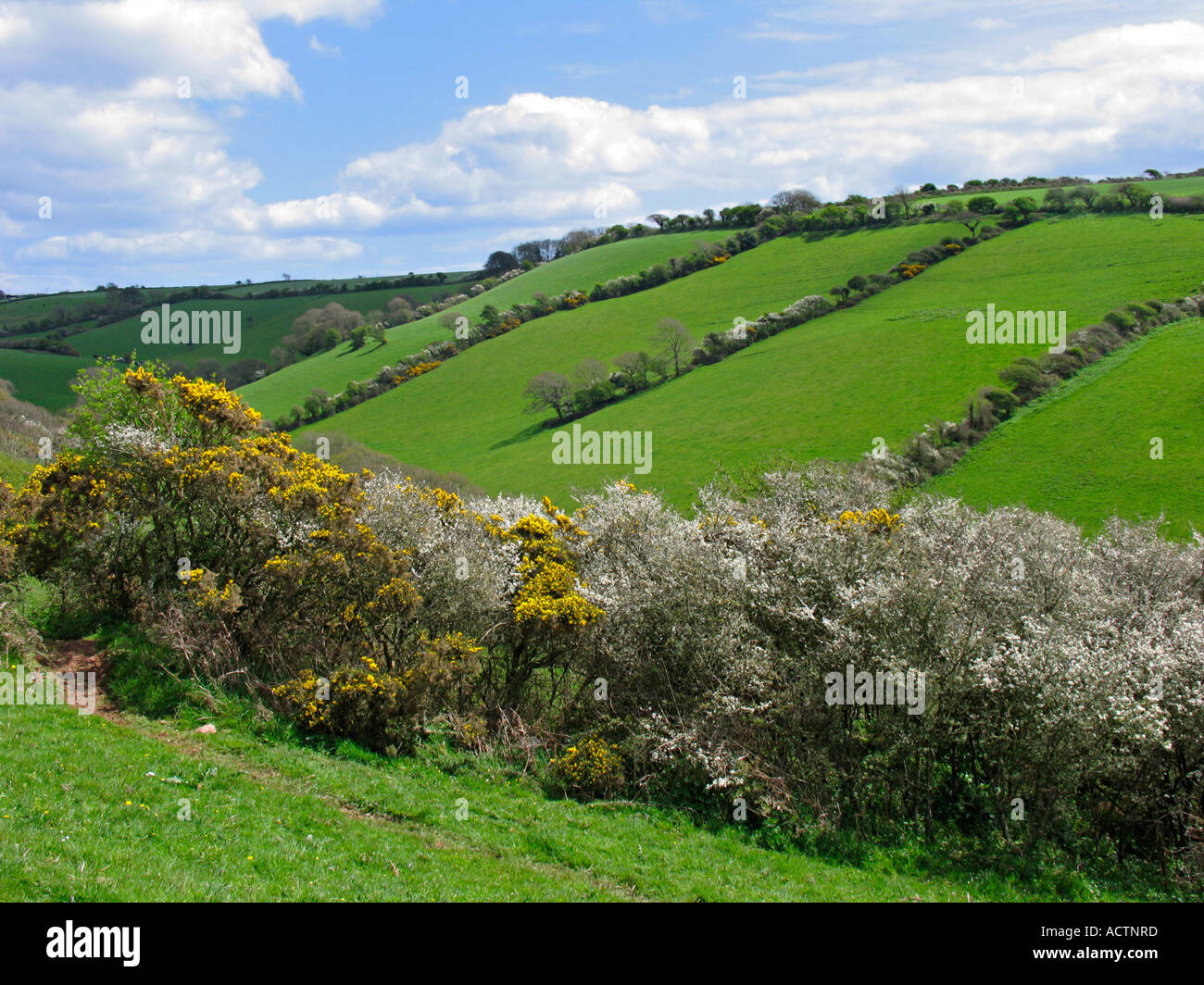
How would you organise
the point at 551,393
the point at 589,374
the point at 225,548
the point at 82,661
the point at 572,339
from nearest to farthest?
the point at 82,661 → the point at 225,548 → the point at 551,393 → the point at 589,374 → the point at 572,339

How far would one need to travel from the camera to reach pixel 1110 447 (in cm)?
5297

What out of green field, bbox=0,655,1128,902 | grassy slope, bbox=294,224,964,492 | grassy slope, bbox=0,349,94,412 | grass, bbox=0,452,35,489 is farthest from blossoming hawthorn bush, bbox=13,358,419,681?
grassy slope, bbox=0,349,94,412

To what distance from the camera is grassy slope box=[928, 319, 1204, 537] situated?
47438 millimetres

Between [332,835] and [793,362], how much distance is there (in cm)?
7310

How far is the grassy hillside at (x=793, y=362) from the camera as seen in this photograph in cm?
6569

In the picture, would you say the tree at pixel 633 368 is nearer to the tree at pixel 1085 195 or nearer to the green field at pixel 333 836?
the tree at pixel 1085 195

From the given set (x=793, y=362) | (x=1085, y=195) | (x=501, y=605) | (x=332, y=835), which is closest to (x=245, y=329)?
(x=793, y=362)

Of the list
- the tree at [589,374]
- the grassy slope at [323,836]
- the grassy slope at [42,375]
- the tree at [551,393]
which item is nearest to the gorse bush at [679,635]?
the grassy slope at [323,836]

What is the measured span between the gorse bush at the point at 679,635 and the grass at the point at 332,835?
126 centimetres

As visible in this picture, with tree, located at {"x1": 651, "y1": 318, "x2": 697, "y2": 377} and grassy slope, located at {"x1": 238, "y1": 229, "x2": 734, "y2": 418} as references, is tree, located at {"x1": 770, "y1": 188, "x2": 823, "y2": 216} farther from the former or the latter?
tree, located at {"x1": 651, "y1": 318, "x2": 697, "y2": 377}

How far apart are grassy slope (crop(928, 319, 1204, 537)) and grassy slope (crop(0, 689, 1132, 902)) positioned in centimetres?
3802

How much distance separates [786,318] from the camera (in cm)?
8925

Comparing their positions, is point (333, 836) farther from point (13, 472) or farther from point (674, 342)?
point (674, 342)

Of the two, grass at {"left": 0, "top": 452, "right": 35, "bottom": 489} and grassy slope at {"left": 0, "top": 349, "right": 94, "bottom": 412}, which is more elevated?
grassy slope at {"left": 0, "top": 349, "right": 94, "bottom": 412}
